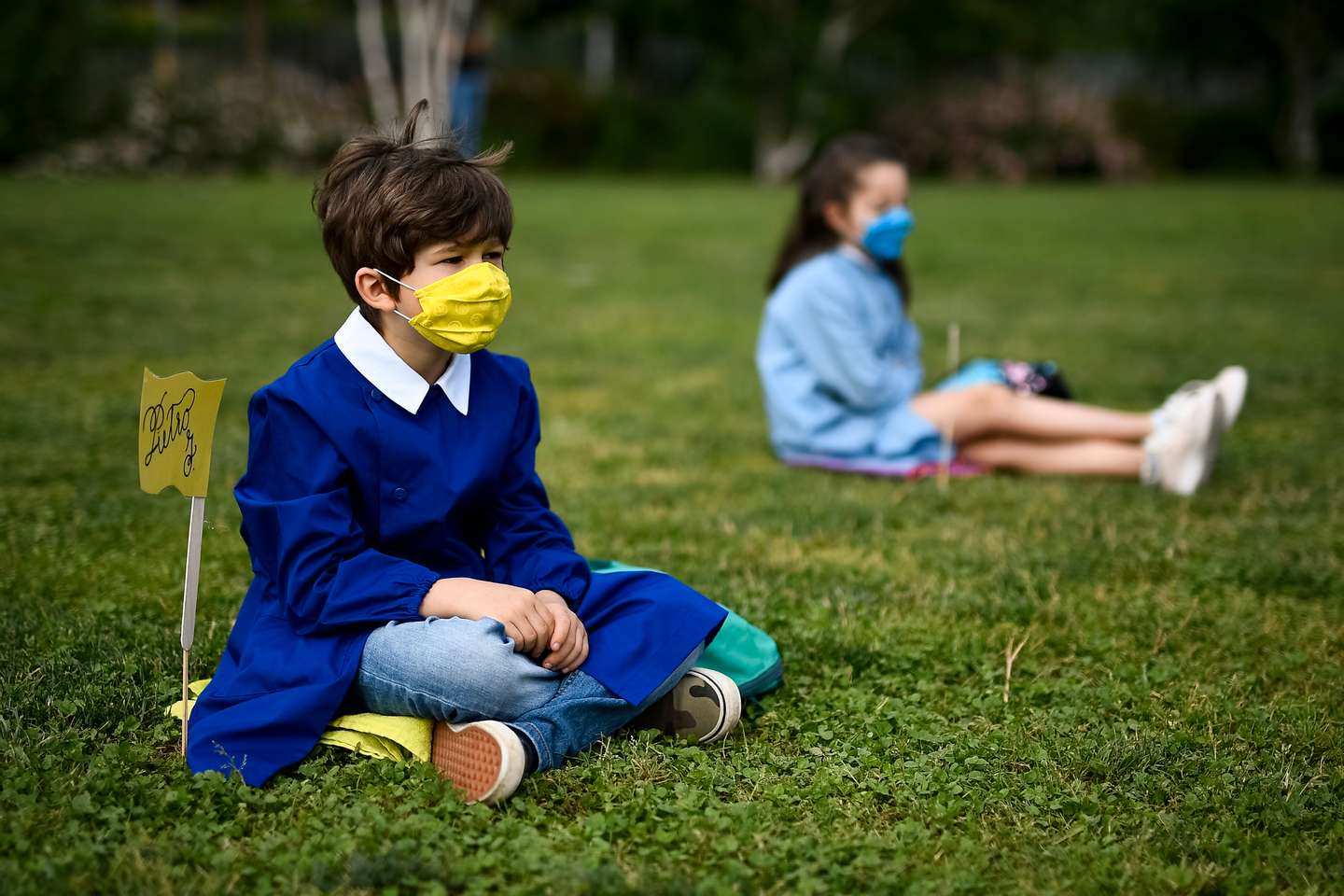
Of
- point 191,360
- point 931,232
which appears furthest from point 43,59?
point 191,360

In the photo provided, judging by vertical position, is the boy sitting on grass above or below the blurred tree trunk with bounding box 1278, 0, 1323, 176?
below

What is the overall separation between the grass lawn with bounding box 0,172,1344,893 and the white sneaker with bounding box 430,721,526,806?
0.15 ft

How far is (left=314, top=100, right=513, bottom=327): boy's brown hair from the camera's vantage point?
8.41ft

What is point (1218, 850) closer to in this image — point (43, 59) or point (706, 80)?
point (43, 59)

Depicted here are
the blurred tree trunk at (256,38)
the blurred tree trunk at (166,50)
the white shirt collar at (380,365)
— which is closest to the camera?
the white shirt collar at (380,365)

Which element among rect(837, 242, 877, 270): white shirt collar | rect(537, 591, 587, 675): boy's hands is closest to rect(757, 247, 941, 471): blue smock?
rect(837, 242, 877, 270): white shirt collar

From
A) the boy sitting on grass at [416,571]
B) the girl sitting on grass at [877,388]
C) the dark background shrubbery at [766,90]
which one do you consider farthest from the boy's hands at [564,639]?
the dark background shrubbery at [766,90]

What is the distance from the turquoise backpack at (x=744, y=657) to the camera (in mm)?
2881

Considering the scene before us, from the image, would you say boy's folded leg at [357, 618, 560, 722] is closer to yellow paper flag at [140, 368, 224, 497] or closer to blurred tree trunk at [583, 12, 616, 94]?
yellow paper flag at [140, 368, 224, 497]

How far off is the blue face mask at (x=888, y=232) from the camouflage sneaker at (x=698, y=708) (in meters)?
2.73

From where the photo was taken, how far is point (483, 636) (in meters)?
2.47

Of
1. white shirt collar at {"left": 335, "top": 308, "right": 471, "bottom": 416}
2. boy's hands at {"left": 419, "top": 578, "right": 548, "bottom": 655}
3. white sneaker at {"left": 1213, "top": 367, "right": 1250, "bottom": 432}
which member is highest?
white shirt collar at {"left": 335, "top": 308, "right": 471, "bottom": 416}

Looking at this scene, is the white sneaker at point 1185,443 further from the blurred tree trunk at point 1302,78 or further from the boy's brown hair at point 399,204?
the blurred tree trunk at point 1302,78

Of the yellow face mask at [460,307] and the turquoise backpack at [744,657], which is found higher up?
the yellow face mask at [460,307]
